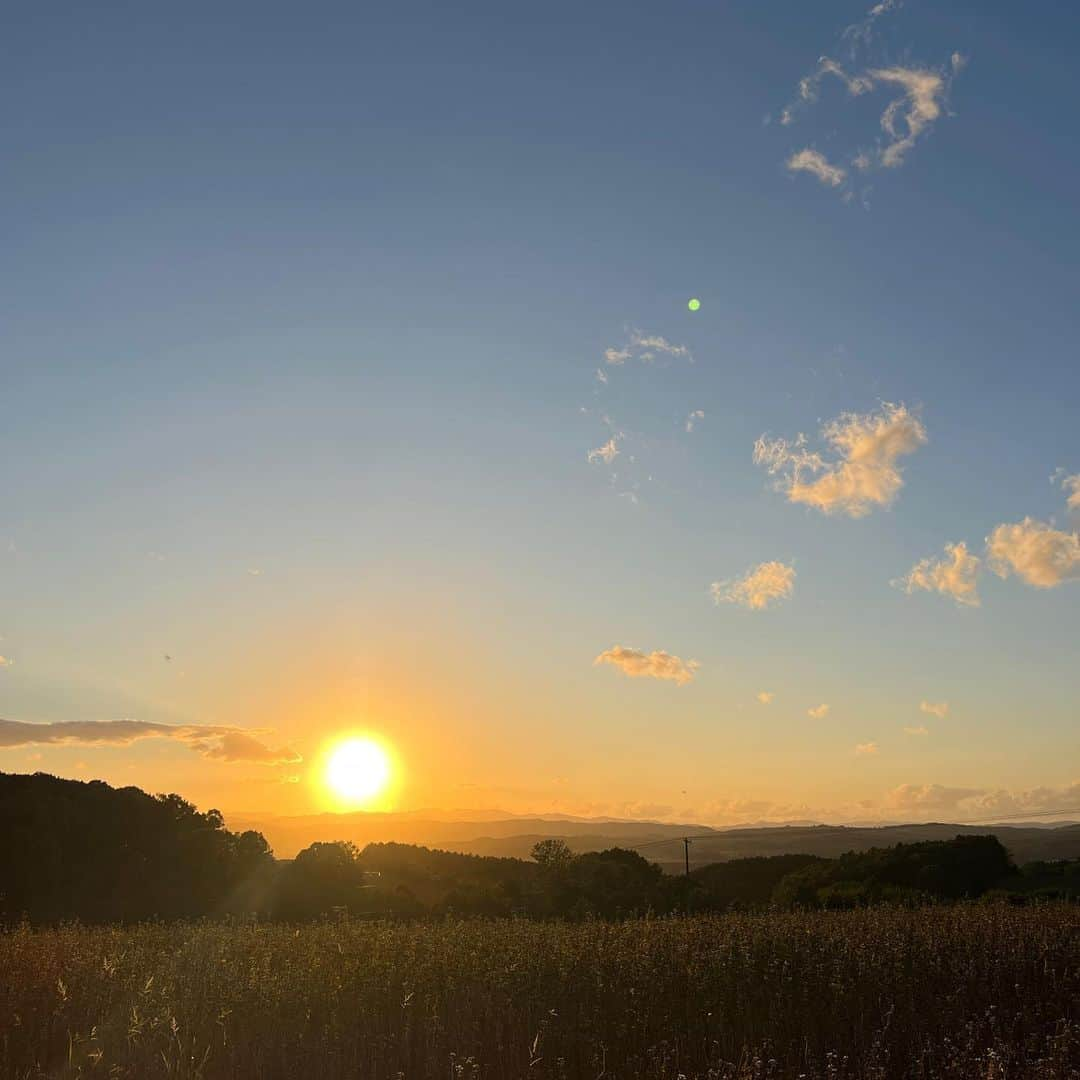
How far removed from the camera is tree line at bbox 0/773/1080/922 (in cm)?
2877

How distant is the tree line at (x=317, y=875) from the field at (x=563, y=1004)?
1468 centimetres

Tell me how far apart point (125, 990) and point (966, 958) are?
912 cm

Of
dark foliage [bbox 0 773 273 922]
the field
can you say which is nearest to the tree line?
dark foliage [bbox 0 773 273 922]

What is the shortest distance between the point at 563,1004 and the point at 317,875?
73.7ft

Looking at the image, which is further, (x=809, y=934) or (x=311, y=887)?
(x=311, y=887)

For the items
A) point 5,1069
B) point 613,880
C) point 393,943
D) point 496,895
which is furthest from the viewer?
point 613,880

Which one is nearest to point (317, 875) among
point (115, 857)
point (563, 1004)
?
A: point (115, 857)

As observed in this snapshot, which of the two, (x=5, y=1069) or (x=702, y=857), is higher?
(x=5, y=1069)

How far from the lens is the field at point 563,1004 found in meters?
7.92

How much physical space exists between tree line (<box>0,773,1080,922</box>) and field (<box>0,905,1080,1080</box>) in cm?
1468

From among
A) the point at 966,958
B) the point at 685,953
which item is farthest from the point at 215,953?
the point at 966,958

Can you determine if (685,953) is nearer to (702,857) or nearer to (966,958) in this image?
(966,958)

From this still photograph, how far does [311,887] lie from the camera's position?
29.7 m

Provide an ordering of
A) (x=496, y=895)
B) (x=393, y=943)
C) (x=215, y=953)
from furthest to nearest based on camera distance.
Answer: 1. (x=496, y=895)
2. (x=393, y=943)
3. (x=215, y=953)
